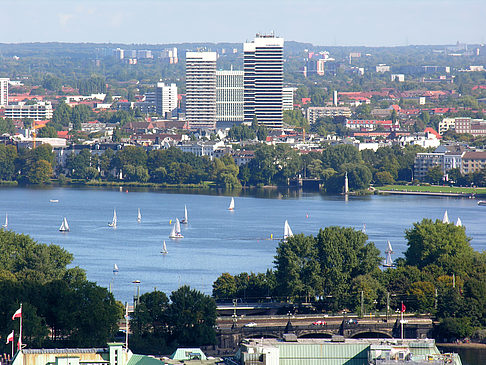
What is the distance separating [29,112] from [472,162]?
5311 cm

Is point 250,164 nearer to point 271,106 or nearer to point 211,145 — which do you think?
point 211,145

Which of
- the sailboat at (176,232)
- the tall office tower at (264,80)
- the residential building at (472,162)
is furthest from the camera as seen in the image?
the tall office tower at (264,80)

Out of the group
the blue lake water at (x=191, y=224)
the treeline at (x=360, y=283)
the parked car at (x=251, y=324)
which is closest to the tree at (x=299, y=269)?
the treeline at (x=360, y=283)

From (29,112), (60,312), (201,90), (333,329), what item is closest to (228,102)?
(201,90)

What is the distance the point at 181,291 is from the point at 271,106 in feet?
270

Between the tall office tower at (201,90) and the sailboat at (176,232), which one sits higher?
the tall office tower at (201,90)

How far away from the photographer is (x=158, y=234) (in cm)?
5219

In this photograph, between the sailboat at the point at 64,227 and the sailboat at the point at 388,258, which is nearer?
the sailboat at the point at 388,258

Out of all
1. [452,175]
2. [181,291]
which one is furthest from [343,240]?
[452,175]

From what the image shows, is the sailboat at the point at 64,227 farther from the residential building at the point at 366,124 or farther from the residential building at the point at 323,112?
the residential building at the point at 323,112

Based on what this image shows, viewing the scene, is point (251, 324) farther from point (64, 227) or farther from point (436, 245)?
point (64, 227)

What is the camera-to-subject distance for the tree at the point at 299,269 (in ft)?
110

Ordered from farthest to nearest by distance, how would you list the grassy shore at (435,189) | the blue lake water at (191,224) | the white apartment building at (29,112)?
the white apartment building at (29,112)
the grassy shore at (435,189)
the blue lake water at (191,224)

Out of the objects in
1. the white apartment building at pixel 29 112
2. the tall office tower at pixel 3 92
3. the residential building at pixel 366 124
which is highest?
the tall office tower at pixel 3 92
